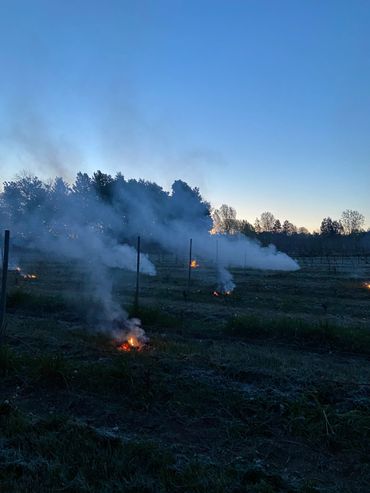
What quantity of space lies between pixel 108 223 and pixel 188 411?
1832cm

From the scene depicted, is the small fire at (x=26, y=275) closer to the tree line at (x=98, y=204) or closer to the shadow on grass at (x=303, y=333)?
the tree line at (x=98, y=204)

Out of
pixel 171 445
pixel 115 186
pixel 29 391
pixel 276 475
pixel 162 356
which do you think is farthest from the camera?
pixel 115 186

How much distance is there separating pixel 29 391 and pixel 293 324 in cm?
769

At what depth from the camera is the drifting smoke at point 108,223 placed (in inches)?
753

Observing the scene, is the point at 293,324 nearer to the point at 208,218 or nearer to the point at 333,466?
the point at 333,466

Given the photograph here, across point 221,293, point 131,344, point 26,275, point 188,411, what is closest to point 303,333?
point 131,344

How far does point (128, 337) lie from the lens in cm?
970

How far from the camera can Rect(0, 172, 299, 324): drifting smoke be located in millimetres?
19125

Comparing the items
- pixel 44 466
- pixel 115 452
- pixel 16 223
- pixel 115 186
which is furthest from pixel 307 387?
pixel 115 186

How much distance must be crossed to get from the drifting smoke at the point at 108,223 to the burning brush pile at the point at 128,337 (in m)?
0.78

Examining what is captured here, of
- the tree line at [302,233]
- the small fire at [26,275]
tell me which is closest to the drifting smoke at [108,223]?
the small fire at [26,275]

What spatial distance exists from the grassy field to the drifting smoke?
3387 millimetres

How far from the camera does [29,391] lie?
21.4 feet

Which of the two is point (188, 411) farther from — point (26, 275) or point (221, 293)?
point (26, 275)
